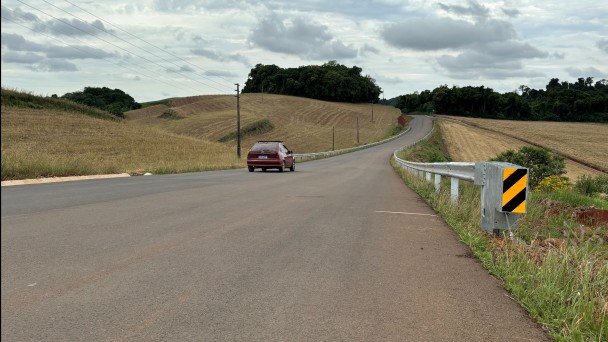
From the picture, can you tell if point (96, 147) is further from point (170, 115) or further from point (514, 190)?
point (170, 115)

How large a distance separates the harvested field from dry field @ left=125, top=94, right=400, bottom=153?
25173mm

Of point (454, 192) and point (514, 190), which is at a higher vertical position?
point (514, 190)

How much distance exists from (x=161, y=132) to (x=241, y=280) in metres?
57.5

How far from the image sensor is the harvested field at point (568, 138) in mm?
70750

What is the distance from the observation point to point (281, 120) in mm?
111375

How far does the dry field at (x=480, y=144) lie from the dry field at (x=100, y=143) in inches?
1428

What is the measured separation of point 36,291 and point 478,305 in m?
3.78

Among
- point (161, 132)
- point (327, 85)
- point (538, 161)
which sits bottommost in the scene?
point (538, 161)

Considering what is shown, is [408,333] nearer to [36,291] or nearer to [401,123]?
[36,291]

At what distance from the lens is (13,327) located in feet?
12.2

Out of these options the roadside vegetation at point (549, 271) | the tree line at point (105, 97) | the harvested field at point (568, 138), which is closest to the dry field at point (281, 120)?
the harvested field at point (568, 138)

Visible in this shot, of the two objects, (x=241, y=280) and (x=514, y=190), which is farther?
(x=514, y=190)

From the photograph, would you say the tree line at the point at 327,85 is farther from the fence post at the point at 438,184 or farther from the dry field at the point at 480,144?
the fence post at the point at 438,184

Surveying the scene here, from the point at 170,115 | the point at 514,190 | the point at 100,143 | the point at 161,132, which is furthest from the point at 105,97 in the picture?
the point at 514,190
